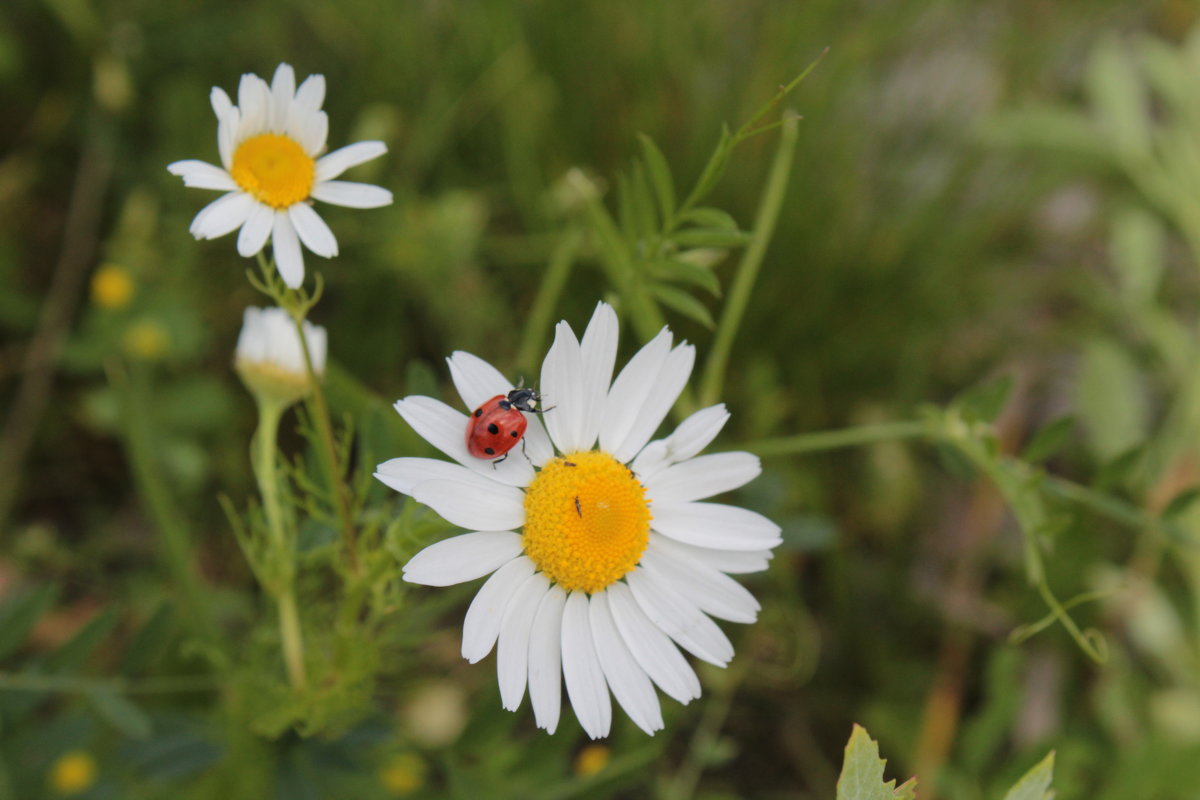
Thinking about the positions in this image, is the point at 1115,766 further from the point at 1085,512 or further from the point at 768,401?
the point at 768,401

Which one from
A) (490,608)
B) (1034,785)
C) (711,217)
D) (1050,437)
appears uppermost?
(711,217)

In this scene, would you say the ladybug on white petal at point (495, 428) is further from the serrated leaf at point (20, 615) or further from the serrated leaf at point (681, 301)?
the serrated leaf at point (20, 615)

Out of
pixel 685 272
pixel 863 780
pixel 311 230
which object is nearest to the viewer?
pixel 863 780

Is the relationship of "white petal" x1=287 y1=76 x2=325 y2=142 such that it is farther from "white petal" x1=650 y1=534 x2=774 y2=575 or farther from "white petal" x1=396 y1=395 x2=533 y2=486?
"white petal" x1=650 y1=534 x2=774 y2=575

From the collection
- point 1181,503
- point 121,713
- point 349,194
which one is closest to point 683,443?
point 349,194

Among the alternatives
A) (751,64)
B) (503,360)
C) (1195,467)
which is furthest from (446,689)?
(1195,467)

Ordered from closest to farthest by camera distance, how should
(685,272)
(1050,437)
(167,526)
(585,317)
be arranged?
(685,272) → (1050,437) → (167,526) → (585,317)

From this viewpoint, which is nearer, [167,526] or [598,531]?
[598,531]

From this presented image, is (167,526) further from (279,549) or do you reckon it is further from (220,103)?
(220,103)
